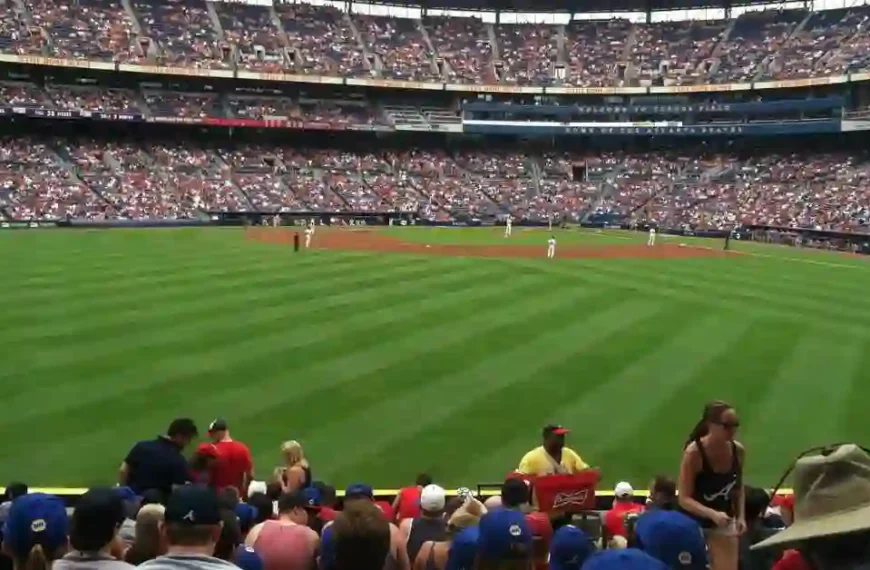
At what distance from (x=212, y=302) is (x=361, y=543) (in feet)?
71.3

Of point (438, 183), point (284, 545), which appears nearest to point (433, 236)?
point (438, 183)

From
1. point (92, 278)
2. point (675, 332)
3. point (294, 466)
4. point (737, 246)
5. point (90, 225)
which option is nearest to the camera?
point (294, 466)

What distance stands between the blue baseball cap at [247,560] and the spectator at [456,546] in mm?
1162

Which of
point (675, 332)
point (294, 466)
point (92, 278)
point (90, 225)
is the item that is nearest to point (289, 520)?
point (294, 466)

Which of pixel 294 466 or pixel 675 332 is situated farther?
pixel 675 332

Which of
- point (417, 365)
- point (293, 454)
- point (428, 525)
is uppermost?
point (428, 525)

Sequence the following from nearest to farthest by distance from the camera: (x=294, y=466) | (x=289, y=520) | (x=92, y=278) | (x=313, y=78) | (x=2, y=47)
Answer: (x=289, y=520)
(x=294, y=466)
(x=92, y=278)
(x=2, y=47)
(x=313, y=78)

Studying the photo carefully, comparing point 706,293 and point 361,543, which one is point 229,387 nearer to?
point 361,543

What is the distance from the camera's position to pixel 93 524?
15.0 feet

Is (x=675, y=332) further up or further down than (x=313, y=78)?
further down

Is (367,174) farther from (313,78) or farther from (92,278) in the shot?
(92,278)

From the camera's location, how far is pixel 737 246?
53969 mm

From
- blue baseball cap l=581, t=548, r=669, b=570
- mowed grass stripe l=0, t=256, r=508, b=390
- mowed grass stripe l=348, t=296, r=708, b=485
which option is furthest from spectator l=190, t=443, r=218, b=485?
mowed grass stripe l=0, t=256, r=508, b=390

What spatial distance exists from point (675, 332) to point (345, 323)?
8563 millimetres
